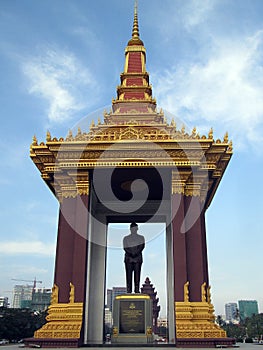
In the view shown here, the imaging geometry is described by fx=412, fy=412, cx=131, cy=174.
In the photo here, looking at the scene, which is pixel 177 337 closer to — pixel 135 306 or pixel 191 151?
pixel 135 306

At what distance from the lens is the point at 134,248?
802 inches

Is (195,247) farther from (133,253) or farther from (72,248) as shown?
(72,248)

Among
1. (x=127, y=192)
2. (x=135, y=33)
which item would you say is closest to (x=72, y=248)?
(x=127, y=192)

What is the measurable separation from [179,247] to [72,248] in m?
4.53

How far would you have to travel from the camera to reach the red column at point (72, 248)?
16.6 metres

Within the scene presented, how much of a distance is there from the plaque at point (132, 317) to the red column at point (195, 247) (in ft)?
7.40

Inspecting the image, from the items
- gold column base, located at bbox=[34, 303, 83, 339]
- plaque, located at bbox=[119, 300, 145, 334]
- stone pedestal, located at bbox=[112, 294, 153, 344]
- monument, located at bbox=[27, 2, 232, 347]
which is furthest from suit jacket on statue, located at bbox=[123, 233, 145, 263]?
gold column base, located at bbox=[34, 303, 83, 339]

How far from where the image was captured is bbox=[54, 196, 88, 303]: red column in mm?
16594

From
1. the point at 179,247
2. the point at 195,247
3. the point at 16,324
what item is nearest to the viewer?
the point at 179,247

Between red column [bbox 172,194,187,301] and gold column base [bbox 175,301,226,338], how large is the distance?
48 centimetres

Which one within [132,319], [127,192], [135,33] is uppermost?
[135,33]

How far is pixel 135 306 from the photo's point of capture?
1728cm

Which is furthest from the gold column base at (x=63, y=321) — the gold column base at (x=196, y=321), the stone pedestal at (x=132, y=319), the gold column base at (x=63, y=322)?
the gold column base at (x=196, y=321)

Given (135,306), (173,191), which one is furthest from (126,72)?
(135,306)
